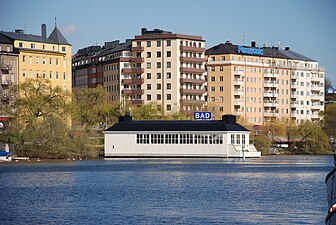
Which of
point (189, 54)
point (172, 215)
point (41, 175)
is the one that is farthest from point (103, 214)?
point (189, 54)

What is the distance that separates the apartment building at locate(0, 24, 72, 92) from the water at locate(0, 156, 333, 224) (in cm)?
8341

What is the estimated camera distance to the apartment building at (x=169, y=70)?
193000 mm

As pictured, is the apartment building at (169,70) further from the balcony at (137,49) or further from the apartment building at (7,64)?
the apartment building at (7,64)

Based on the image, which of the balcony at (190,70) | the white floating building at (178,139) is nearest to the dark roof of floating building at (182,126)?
the white floating building at (178,139)

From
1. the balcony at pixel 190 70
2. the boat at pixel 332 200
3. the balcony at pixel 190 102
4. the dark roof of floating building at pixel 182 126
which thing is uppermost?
the balcony at pixel 190 70

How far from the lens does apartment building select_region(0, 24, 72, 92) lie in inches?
6491

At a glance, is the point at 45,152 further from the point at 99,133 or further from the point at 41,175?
the point at 41,175

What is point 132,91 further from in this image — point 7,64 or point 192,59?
point 7,64

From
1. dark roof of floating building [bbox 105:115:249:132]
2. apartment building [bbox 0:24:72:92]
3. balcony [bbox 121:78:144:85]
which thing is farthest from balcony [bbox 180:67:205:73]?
dark roof of floating building [bbox 105:115:249:132]

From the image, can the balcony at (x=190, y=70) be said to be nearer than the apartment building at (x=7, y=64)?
No

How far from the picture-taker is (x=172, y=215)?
4456 centimetres

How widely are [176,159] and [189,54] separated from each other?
7007cm

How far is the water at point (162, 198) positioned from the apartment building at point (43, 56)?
83412mm

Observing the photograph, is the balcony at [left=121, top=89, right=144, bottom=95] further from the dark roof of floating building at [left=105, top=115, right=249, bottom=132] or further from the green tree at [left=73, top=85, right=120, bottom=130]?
the dark roof of floating building at [left=105, top=115, right=249, bottom=132]
